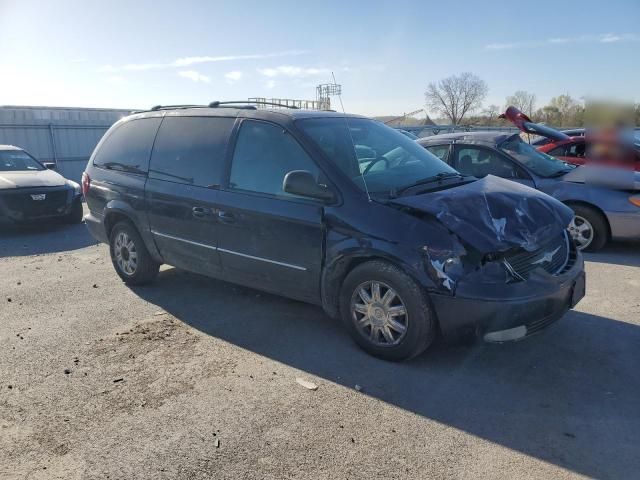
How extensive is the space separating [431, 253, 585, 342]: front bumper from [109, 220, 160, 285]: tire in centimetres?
350

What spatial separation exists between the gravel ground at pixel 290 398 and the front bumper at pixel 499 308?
374mm

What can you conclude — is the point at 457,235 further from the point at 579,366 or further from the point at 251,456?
the point at 251,456

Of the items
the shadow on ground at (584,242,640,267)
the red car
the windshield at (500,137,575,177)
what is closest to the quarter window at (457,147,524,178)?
the windshield at (500,137,575,177)

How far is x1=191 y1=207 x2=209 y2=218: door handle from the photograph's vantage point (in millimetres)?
4816

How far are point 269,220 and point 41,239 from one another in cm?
661

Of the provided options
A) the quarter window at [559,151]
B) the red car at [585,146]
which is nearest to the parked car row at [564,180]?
the red car at [585,146]

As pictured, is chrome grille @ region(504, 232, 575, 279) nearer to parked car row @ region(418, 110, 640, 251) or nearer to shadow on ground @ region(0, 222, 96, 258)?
parked car row @ region(418, 110, 640, 251)

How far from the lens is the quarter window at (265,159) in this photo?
435 cm

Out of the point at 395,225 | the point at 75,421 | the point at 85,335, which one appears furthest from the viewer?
the point at 85,335

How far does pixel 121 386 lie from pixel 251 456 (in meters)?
1.33

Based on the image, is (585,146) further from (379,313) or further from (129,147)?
(129,147)

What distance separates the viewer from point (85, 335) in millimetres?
4613

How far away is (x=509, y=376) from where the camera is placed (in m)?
3.72

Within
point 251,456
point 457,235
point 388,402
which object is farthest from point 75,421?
point 457,235
